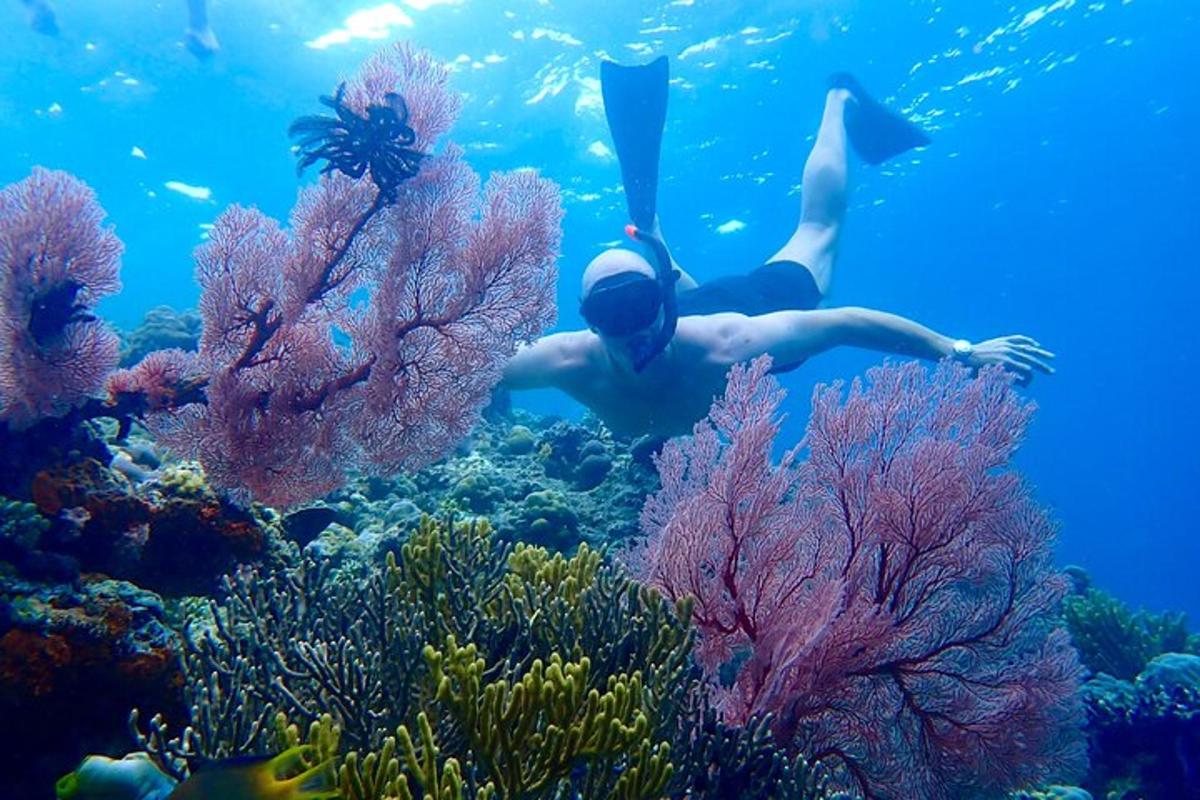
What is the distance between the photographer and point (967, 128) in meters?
27.2

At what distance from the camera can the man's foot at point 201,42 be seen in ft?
61.1

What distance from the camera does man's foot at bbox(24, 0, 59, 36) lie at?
60.4 ft

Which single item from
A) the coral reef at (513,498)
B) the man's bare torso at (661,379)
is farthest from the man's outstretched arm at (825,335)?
the coral reef at (513,498)

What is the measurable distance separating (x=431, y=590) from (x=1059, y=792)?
5.92 m

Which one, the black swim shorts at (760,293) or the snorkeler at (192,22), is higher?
the snorkeler at (192,22)

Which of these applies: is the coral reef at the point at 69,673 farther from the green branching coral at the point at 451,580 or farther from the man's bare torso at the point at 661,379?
the man's bare torso at the point at 661,379

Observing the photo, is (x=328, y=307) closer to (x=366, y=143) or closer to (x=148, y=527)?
(x=366, y=143)

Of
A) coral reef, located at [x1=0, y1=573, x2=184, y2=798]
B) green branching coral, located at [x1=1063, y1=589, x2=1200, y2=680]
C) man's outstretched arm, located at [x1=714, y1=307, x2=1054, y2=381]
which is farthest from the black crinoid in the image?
green branching coral, located at [x1=1063, y1=589, x2=1200, y2=680]

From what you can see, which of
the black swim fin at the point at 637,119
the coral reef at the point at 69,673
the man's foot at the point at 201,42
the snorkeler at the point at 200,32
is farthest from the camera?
the man's foot at the point at 201,42

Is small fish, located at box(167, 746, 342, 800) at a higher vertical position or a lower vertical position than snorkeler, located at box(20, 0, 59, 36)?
lower

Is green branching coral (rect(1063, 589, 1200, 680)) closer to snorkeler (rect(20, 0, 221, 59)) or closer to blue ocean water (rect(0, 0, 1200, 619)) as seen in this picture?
blue ocean water (rect(0, 0, 1200, 619))

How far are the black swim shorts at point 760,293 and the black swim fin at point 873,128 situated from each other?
15.9 ft

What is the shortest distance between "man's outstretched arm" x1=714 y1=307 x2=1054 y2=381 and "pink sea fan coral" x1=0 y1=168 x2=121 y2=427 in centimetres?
542

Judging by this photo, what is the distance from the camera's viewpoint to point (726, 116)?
79.0ft
